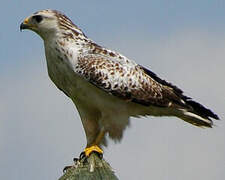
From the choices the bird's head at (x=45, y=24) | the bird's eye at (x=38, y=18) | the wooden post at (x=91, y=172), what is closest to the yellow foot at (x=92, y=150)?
the wooden post at (x=91, y=172)

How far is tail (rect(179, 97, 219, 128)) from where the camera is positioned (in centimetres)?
1219

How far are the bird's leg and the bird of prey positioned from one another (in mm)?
17

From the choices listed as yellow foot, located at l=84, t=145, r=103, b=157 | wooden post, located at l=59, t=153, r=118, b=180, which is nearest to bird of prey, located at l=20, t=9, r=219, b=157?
yellow foot, located at l=84, t=145, r=103, b=157

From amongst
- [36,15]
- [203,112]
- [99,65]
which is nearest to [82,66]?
[99,65]

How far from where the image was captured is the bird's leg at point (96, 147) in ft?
33.9

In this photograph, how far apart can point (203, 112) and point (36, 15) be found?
320 centimetres

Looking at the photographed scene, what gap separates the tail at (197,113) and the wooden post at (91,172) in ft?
10.8

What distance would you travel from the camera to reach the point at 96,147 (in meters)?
10.6

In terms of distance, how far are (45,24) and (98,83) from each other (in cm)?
130

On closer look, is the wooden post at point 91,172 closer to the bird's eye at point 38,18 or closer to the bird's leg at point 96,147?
the bird's leg at point 96,147

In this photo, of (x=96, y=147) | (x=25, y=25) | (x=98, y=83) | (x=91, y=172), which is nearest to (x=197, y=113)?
(x=98, y=83)

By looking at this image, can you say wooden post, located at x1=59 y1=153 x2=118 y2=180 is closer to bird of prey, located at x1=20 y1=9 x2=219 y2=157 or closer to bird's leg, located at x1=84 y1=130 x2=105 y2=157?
bird's leg, located at x1=84 y1=130 x2=105 y2=157

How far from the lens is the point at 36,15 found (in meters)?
11.6

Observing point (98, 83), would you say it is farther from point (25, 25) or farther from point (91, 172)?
point (91, 172)
